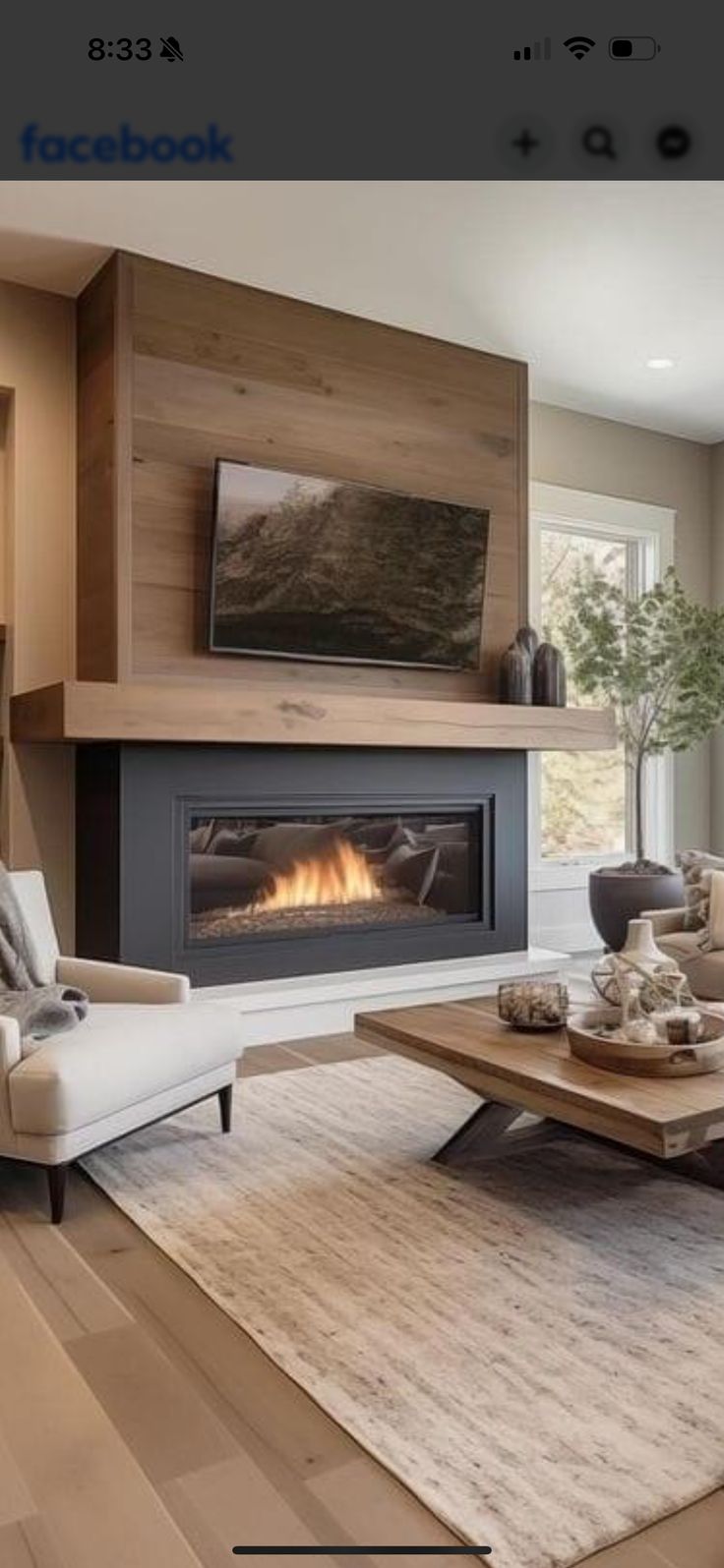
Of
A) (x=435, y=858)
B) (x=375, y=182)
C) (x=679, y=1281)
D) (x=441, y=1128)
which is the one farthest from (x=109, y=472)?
(x=679, y=1281)

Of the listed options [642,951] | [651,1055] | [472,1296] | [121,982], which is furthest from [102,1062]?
[642,951]

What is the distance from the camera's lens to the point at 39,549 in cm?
426

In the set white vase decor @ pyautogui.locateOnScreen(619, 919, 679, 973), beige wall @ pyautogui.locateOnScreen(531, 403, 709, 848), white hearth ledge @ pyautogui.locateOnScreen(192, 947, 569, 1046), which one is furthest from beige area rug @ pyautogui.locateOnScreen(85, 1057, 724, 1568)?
beige wall @ pyautogui.locateOnScreen(531, 403, 709, 848)

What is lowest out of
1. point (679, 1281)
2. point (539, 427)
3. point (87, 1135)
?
point (679, 1281)

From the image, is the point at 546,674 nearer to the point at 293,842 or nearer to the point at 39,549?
the point at 293,842

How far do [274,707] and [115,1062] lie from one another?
1.82 metres

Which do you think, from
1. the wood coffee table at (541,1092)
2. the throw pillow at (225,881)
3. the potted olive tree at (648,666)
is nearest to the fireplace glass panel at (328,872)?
the throw pillow at (225,881)

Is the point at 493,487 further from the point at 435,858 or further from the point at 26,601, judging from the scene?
the point at 26,601

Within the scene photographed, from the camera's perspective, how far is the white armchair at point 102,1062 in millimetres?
2434

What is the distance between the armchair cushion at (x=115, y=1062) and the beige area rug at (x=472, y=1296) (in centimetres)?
25

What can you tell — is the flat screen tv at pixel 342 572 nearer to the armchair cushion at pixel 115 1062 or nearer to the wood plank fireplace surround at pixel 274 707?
the wood plank fireplace surround at pixel 274 707

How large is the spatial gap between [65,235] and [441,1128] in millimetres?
3291

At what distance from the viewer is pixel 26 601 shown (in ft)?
13.9
